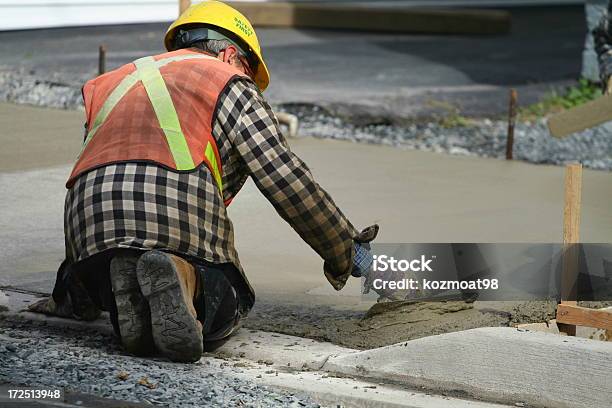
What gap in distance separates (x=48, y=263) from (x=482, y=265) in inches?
90.8

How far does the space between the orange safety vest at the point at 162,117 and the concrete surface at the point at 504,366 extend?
0.98m

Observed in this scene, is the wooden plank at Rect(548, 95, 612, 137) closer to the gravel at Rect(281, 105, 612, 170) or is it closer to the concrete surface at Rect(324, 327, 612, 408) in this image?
the concrete surface at Rect(324, 327, 612, 408)

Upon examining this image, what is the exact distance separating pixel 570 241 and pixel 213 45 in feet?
5.28

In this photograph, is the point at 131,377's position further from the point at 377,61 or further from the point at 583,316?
the point at 377,61

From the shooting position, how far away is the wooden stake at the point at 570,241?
189 inches

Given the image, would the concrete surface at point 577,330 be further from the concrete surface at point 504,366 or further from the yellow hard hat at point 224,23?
the yellow hard hat at point 224,23

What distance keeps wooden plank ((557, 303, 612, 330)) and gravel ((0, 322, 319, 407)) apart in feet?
3.68

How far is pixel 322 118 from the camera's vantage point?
10.7 meters

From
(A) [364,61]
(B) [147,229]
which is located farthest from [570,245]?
(A) [364,61]

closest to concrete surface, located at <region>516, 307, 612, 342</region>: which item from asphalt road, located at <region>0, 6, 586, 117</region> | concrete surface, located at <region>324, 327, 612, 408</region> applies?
concrete surface, located at <region>324, 327, 612, 408</region>

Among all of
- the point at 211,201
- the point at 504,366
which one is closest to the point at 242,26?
the point at 211,201

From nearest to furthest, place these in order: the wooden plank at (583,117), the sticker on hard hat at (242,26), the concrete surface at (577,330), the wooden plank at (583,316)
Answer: the wooden plank at (583,316) < the concrete surface at (577,330) < the wooden plank at (583,117) < the sticker on hard hat at (242,26)

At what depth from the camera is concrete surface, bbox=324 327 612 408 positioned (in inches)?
166

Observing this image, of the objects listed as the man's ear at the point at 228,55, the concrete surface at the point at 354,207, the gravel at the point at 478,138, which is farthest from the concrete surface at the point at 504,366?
the gravel at the point at 478,138
